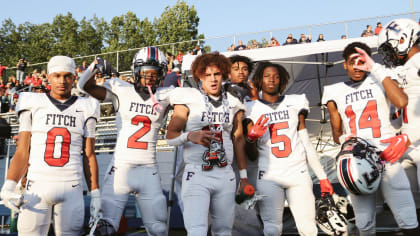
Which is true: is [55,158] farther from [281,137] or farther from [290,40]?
[290,40]

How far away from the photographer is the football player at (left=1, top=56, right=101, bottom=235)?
3088mm

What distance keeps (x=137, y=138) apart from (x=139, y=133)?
0.05 meters

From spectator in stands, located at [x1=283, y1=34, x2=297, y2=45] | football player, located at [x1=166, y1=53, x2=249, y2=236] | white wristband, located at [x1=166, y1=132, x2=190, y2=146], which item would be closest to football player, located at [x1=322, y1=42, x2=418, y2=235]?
football player, located at [x1=166, y1=53, x2=249, y2=236]

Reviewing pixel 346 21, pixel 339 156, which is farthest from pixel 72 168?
pixel 346 21

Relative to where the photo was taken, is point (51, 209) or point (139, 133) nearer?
point (51, 209)

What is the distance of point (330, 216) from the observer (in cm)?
352

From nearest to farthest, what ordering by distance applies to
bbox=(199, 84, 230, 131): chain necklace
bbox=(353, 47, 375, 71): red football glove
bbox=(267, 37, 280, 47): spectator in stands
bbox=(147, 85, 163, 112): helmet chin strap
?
bbox=(353, 47, 375, 71): red football glove
bbox=(199, 84, 230, 131): chain necklace
bbox=(147, 85, 163, 112): helmet chin strap
bbox=(267, 37, 280, 47): spectator in stands

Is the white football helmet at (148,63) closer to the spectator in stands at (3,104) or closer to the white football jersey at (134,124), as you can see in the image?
the white football jersey at (134,124)

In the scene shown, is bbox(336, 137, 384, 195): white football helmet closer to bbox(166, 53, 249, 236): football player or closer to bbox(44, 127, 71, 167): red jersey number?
bbox(166, 53, 249, 236): football player

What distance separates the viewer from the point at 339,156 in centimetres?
317

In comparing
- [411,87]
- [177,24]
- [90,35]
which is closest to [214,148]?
[411,87]

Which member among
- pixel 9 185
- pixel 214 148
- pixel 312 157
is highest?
pixel 214 148

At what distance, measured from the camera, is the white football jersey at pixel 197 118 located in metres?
3.28

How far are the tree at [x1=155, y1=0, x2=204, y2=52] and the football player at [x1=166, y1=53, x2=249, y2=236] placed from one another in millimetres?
32751
